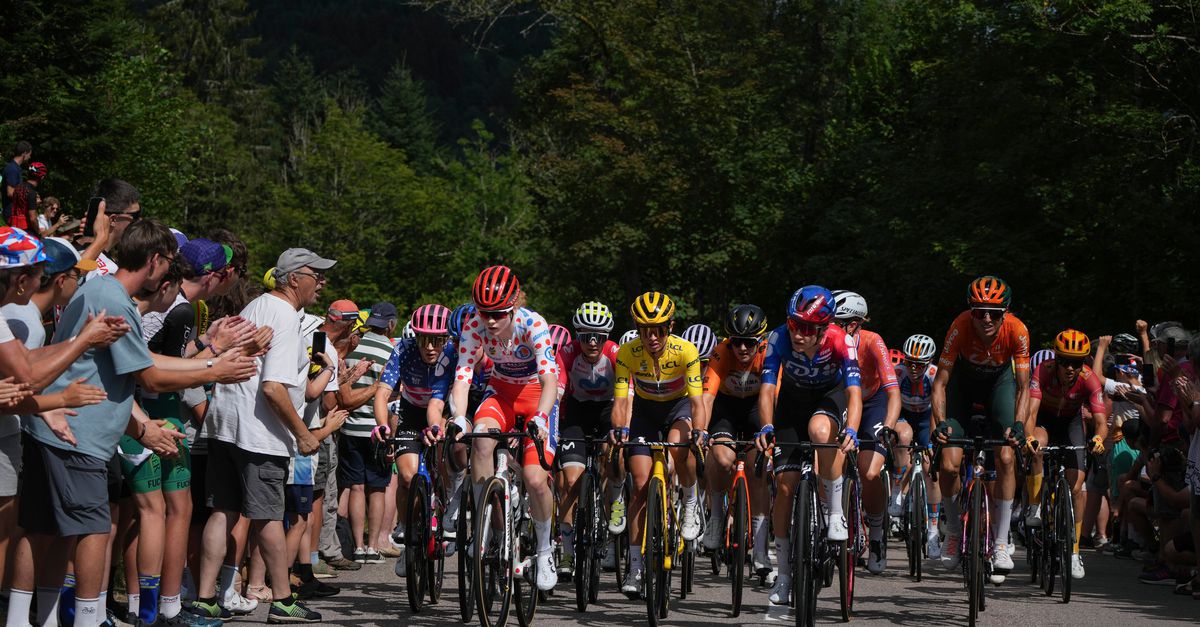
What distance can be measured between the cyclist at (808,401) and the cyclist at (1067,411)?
2208mm

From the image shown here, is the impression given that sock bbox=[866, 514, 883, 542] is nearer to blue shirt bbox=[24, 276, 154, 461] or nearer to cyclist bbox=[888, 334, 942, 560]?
cyclist bbox=[888, 334, 942, 560]

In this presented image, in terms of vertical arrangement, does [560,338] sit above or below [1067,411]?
above

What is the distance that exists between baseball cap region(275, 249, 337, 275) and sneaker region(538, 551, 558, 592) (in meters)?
2.38

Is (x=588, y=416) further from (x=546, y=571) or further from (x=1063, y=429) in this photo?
(x=1063, y=429)

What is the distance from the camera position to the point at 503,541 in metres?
9.19

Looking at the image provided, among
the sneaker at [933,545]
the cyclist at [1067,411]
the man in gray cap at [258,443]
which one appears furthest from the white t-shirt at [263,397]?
the sneaker at [933,545]

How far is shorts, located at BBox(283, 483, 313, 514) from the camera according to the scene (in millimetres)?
10305

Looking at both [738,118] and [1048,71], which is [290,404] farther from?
[738,118]

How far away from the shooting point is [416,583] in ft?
33.4

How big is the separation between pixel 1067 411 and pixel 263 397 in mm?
7167

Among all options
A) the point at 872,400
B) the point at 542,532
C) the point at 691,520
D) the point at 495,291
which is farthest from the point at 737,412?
the point at 495,291

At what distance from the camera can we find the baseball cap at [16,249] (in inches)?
263

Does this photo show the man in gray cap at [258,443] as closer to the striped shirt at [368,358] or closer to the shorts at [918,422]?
the striped shirt at [368,358]

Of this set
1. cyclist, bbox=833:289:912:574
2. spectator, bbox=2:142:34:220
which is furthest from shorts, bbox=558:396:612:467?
spectator, bbox=2:142:34:220
